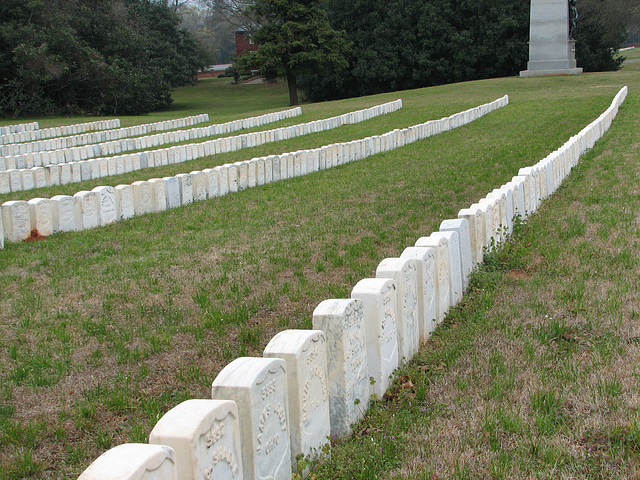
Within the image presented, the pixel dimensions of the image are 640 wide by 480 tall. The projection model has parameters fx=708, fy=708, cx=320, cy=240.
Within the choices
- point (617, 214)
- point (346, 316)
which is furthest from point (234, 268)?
point (617, 214)

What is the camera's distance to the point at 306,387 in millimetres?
3406

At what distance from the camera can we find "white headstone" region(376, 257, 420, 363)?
4.52 m

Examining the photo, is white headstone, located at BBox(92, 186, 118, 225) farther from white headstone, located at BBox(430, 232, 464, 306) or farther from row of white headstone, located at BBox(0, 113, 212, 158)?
row of white headstone, located at BBox(0, 113, 212, 158)

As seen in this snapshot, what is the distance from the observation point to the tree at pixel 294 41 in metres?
40.3

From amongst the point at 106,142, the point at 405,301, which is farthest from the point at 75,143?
the point at 405,301

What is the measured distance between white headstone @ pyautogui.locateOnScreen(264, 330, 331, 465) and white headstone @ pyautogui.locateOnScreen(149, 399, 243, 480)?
53cm

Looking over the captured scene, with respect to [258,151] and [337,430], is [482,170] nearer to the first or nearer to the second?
[258,151]

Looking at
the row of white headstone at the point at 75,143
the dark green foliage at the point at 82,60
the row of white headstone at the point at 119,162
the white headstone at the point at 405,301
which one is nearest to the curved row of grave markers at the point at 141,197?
the row of white headstone at the point at 119,162

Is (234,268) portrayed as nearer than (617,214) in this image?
Yes

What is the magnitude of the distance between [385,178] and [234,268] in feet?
20.0

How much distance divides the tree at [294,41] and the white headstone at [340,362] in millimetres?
37736

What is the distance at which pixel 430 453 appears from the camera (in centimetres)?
335

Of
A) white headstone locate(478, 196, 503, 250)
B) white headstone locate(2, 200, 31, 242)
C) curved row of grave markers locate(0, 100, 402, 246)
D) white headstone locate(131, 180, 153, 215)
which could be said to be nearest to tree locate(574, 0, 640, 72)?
curved row of grave markers locate(0, 100, 402, 246)

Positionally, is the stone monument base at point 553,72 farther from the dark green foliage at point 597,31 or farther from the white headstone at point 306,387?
the white headstone at point 306,387
